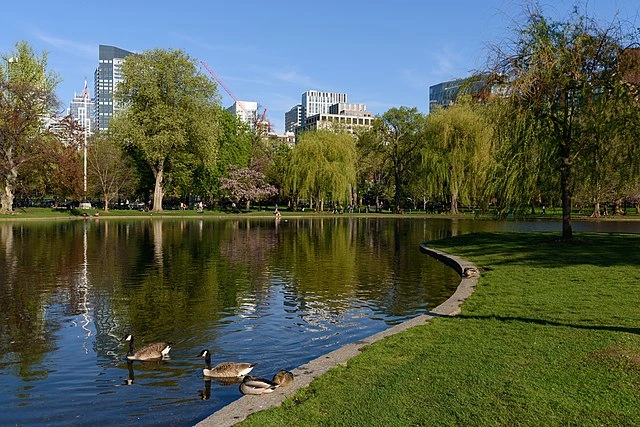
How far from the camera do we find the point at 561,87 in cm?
2412

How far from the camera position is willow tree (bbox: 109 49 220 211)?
60312mm

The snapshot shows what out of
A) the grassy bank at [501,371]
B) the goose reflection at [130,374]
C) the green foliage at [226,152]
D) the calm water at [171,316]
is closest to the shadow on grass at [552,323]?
the grassy bank at [501,371]

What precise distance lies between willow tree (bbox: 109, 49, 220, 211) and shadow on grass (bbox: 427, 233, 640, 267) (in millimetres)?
39878

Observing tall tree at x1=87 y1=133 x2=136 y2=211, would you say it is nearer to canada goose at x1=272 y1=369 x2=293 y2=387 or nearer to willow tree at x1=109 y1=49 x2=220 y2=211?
willow tree at x1=109 y1=49 x2=220 y2=211

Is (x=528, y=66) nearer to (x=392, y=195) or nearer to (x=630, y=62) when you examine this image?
(x=630, y=62)

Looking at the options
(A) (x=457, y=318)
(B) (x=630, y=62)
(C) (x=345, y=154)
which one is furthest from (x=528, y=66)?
(C) (x=345, y=154)

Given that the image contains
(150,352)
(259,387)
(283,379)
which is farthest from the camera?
(150,352)

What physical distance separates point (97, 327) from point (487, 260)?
14.2m

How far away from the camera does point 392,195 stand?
310ft

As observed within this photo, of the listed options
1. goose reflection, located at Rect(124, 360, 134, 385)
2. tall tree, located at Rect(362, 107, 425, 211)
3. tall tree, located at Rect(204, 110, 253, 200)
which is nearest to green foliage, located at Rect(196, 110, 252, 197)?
tall tree, located at Rect(204, 110, 253, 200)

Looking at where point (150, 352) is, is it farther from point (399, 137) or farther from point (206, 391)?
point (399, 137)

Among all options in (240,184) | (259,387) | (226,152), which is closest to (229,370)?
(259,387)

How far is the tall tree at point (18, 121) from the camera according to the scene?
180ft

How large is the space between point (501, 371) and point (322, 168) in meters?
62.6
